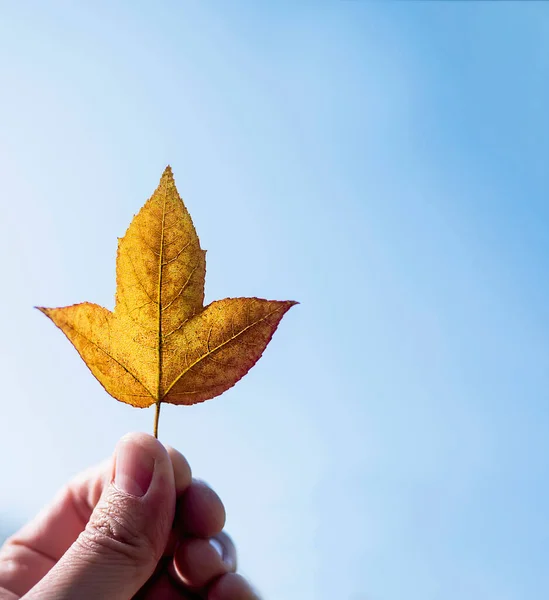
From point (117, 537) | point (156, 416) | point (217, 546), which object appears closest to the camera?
point (117, 537)

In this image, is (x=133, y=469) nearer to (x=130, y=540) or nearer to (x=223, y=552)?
(x=130, y=540)

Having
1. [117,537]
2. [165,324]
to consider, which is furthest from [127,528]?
[165,324]

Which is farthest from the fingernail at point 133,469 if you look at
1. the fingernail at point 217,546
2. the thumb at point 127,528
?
the fingernail at point 217,546

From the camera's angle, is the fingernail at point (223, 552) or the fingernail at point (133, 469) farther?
the fingernail at point (223, 552)

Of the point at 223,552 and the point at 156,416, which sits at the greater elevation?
the point at 156,416

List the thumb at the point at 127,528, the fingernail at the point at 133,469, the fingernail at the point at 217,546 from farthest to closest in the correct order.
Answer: the fingernail at the point at 217,546
the fingernail at the point at 133,469
the thumb at the point at 127,528

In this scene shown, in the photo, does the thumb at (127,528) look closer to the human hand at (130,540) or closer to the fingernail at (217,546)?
the human hand at (130,540)

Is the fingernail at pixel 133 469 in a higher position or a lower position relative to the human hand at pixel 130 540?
higher

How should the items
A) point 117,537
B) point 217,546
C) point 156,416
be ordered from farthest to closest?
1. point 217,546
2. point 156,416
3. point 117,537
